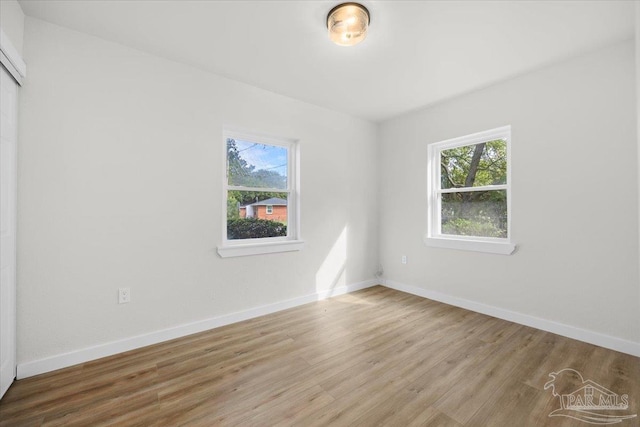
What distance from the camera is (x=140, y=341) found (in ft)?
7.79

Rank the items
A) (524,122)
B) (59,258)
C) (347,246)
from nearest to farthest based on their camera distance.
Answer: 1. (59,258)
2. (524,122)
3. (347,246)

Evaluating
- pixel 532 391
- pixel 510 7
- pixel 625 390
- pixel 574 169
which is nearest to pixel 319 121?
pixel 510 7

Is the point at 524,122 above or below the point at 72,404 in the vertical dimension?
above

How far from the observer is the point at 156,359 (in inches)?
86.5

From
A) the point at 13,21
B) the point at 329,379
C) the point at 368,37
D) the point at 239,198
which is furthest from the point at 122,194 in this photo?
the point at 368,37

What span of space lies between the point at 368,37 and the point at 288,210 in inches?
79.0

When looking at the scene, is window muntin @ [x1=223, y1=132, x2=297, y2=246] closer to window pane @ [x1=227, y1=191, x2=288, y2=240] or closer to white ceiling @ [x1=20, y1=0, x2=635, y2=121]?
window pane @ [x1=227, y1=191, x2=288, y2=240]

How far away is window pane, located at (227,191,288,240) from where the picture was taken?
3.02 metres

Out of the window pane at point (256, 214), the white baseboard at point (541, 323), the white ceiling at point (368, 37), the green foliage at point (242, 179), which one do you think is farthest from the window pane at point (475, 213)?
the green foliage at point (242, 179)

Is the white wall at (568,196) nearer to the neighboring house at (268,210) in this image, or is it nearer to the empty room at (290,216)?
the empty room at (290,216)

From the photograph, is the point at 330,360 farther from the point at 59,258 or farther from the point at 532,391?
the point at 59,258

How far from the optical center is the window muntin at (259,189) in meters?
3.02

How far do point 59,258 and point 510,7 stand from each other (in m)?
3.65

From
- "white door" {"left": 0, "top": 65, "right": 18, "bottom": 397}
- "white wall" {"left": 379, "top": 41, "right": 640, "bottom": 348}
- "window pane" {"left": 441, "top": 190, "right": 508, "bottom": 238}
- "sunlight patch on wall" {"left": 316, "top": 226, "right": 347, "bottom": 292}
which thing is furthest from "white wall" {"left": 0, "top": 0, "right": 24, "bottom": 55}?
"window pane" {"left": 441, "top": 190, "right": 508, "bottom": 238}
